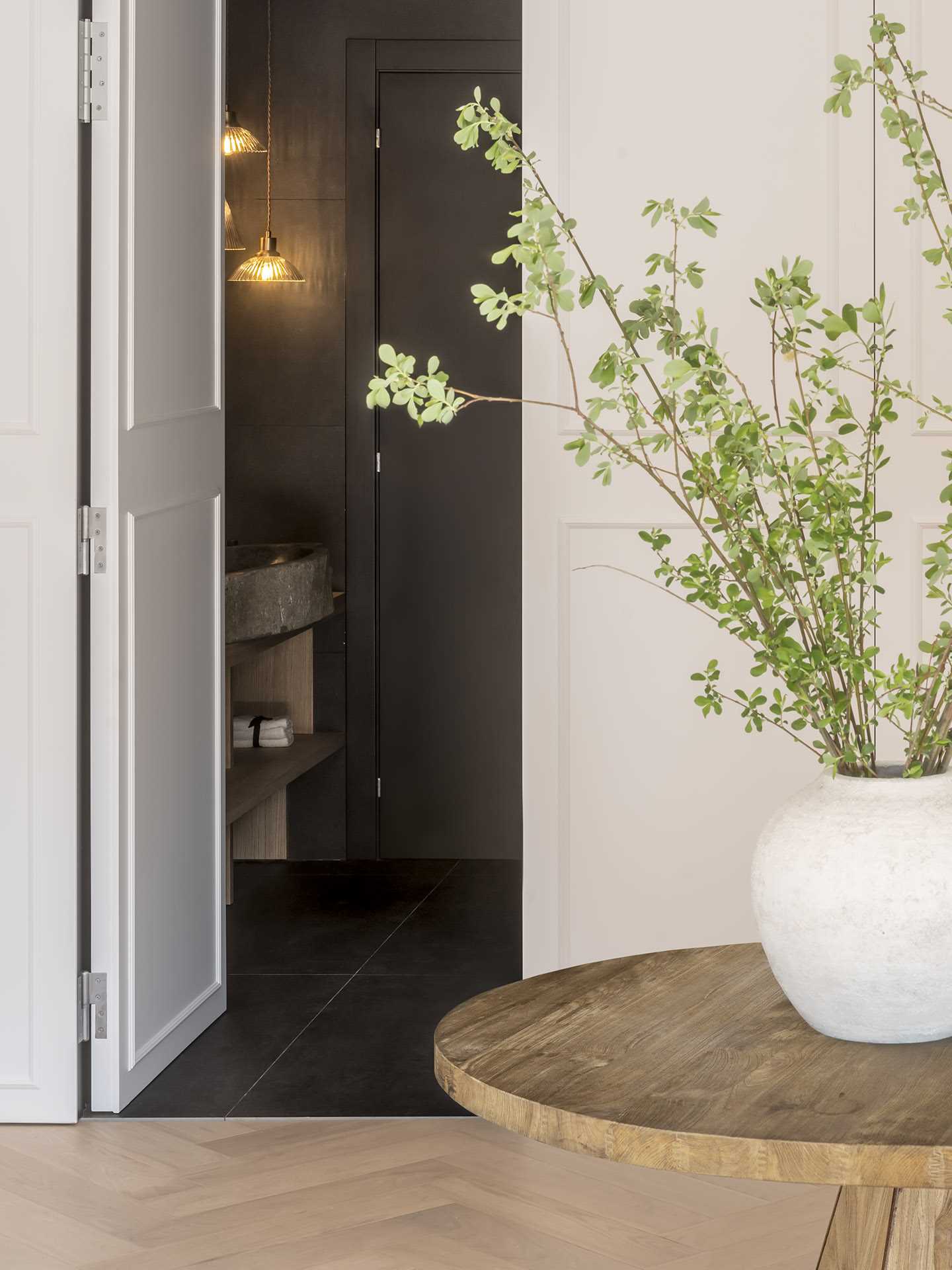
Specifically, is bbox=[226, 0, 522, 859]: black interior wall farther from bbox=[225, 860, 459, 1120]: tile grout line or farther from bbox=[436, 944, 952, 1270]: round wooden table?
bbox=[436, 944, 952, 1270]: round wooden table

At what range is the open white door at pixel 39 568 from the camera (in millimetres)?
2584

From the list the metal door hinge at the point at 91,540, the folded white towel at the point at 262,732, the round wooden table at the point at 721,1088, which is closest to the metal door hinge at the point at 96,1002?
the metal door hinge at the point at 91,540

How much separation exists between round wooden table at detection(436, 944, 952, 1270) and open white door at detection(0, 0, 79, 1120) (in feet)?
4.66

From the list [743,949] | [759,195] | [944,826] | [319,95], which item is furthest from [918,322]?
[319,95]

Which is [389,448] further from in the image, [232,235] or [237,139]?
[237,139]

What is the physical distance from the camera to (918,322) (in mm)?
2773

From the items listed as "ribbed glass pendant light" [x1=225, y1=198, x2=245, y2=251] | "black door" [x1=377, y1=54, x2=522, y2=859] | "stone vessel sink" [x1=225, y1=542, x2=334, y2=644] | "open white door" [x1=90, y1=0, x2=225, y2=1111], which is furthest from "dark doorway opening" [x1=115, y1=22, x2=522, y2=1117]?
"open white door" [x1=90, y1=0, x2=225, y2=1111]

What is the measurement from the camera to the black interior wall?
4543mm

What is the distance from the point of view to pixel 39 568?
2613 mm

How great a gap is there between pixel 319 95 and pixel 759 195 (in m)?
2.21

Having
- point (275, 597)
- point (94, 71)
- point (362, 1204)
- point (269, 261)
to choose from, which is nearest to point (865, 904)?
point (362, 1204)

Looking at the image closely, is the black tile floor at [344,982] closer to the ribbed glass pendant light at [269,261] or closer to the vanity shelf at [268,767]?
the vanity shelf at [268,767]

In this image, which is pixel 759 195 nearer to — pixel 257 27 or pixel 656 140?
pixel 656 140

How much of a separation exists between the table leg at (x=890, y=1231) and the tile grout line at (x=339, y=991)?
1579 millimetres
